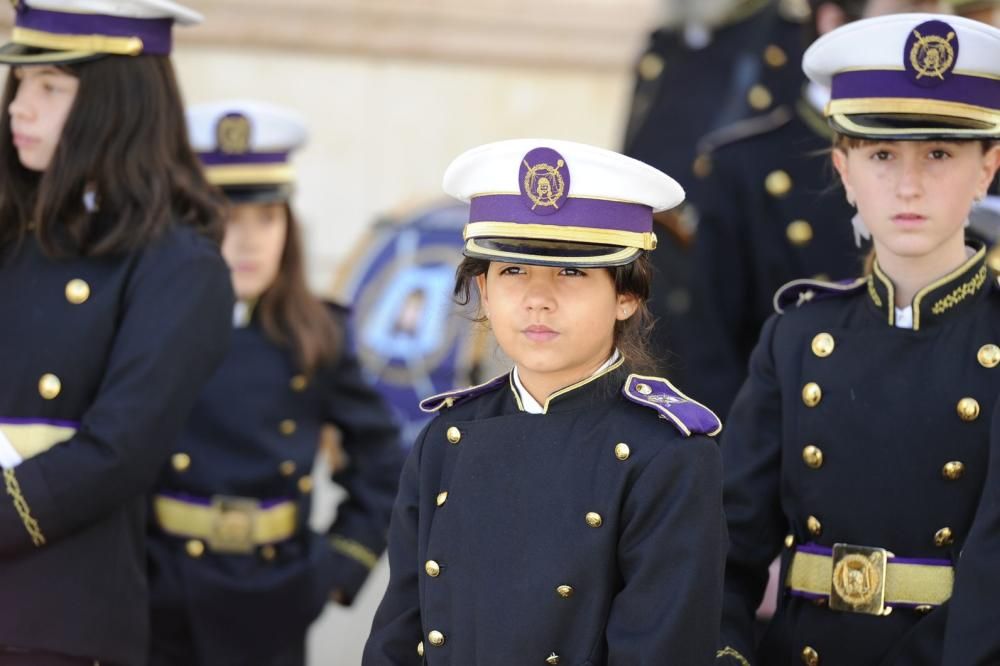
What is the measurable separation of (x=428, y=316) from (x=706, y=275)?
7.77 ft

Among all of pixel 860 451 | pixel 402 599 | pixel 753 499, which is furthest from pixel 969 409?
pixel 402 599

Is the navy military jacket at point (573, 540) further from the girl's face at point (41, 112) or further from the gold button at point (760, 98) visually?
the gold button at point (760, 98)

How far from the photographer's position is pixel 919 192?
3102mm

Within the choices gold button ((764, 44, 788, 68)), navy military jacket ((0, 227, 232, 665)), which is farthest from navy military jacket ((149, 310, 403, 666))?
gold button ((764, 44, 788, 68))

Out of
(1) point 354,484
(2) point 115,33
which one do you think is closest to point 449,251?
(1) point 354,484

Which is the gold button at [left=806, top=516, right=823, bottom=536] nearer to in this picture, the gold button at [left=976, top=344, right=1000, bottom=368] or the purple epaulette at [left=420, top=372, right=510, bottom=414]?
the gold button at [left=976, top=344, right=1000, bottom=368]

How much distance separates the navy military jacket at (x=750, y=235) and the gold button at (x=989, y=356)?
4.16ft

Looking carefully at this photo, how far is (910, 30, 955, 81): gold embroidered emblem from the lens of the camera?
123 inches

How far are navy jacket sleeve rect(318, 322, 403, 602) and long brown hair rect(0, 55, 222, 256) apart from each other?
119 centimetres

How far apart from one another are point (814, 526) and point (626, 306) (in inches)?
21.7

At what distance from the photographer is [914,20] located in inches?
126

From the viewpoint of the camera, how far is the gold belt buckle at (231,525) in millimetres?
4664

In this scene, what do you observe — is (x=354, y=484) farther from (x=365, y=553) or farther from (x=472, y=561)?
(x=472, y=561)

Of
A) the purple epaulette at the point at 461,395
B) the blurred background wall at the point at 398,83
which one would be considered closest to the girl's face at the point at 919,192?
the purple epaulette at the point at 461,395
